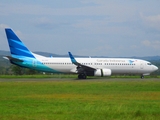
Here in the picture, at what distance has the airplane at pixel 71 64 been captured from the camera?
49.0 metres

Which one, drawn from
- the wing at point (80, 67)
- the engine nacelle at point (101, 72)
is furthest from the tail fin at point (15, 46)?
the engine nacelle at point (101, 72)

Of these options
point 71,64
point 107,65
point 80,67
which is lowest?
point 80,67

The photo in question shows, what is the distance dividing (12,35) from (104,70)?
13532mm

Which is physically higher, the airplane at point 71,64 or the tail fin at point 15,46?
the tail fin at point 15,46

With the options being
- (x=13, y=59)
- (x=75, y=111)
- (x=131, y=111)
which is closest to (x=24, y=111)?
(x=75, y=111)

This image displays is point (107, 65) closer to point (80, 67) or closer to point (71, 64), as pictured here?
point (80, 67)

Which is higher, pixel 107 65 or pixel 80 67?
pixel 107 65

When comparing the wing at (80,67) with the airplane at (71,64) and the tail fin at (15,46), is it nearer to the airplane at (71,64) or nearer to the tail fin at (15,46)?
the airplane at (71,64)

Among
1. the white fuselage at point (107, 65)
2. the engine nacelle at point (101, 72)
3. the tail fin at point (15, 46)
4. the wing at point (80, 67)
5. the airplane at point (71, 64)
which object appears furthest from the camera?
the white fuselage at point (107, 65)

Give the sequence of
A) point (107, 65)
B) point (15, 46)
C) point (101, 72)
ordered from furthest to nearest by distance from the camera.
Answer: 1. point (107, 65)
2. point (15, 46)
3. point (101, 72)

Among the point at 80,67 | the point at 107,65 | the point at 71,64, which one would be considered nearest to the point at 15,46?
the point at 71,64

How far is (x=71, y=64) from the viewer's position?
50.4 metres

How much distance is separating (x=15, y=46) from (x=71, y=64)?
813cm

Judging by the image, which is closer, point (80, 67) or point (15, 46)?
point (80, 67)
